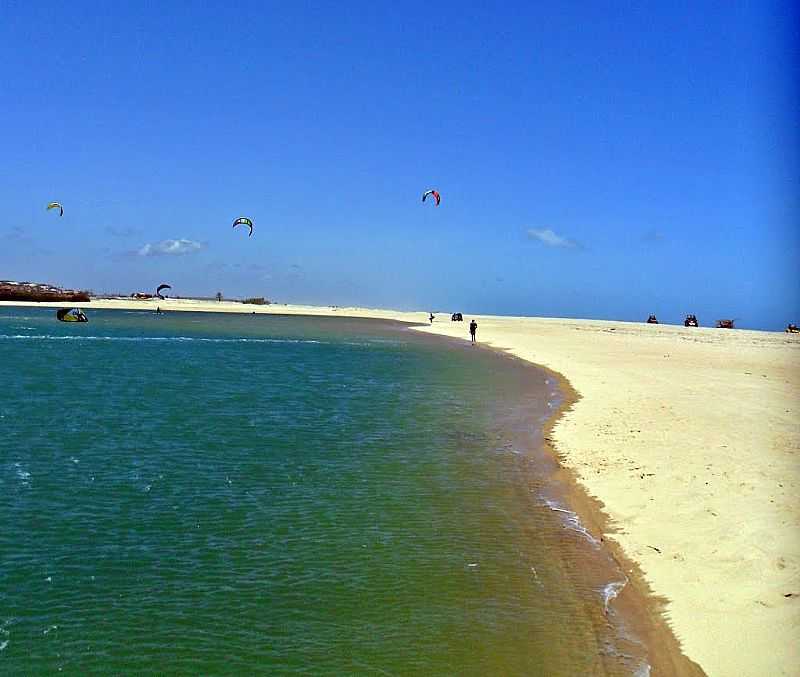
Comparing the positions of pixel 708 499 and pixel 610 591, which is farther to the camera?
pixel 708 499

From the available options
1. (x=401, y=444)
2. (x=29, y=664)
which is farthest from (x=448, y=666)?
(x=401, y=444)

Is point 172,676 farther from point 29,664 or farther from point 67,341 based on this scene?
point 67,341

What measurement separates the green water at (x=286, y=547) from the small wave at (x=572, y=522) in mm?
149

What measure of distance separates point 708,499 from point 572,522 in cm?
272

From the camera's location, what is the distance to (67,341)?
61938mm

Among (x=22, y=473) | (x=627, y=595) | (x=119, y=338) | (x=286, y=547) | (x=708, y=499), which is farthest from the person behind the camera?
(x=119, y=338)

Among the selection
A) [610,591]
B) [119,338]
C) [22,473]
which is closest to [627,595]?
[610,591]

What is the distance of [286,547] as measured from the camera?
40.3ft

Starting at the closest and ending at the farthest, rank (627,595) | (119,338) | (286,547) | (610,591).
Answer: (627,595) → (610,591) → (286,547) → (119,338)

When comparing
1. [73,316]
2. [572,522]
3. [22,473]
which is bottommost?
[22,473]

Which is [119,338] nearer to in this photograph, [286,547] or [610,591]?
[286,547]

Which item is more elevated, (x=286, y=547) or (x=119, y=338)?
(x=119, y=338)

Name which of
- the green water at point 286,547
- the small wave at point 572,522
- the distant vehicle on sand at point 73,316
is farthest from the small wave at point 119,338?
the small wave at point 572,522

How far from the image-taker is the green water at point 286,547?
8844 mm
